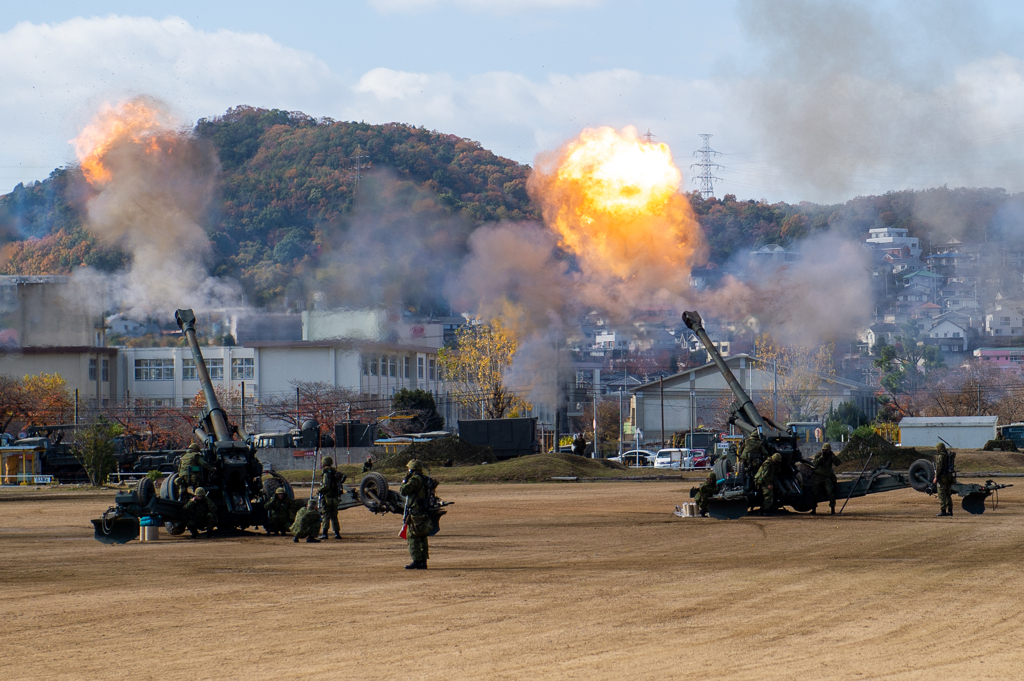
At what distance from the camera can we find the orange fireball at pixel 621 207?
5494 centimetres

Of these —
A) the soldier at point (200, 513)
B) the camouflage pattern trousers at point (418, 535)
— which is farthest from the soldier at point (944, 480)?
the soldier at point (200, 513)

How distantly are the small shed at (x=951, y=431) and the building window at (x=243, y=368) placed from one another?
49.7 metres

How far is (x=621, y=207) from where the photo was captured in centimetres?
5600

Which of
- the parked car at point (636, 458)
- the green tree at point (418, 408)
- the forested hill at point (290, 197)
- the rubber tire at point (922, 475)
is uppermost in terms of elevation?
the forested hill at point (290, 197)

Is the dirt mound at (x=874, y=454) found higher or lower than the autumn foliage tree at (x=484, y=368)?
lower

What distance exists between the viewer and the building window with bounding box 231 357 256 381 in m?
92.4

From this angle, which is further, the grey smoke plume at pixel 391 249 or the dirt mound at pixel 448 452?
the grey smoke plume at pixel 391 249

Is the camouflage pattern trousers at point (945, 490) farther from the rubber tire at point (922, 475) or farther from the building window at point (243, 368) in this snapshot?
the building window at point (243, 368)

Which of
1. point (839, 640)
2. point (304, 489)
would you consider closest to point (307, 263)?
point (304, 489)

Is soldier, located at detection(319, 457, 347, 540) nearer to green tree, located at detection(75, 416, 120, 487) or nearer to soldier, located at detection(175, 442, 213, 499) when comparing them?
soldier, located at detection(175, 442, 213, 499)

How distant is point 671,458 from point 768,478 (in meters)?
44.7

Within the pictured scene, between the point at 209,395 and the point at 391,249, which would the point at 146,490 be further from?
the point at 391,249

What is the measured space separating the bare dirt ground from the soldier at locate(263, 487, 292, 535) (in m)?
1.15

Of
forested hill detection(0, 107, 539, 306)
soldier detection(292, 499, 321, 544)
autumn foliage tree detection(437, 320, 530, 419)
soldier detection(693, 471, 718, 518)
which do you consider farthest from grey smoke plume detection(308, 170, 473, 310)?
soldier detection(292, 499, 321, 544)
